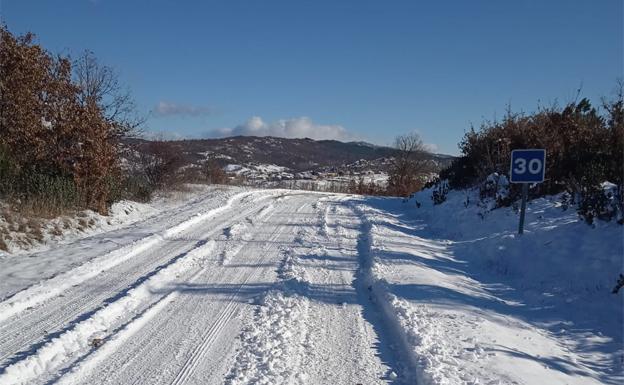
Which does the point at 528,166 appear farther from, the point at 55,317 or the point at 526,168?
the point at 55,317

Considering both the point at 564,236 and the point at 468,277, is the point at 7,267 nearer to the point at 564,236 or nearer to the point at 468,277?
the point at 468,277

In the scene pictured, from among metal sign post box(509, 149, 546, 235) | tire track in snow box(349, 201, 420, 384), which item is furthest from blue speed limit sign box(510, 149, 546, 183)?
tire track in snow box(349, 201, 420, 384)

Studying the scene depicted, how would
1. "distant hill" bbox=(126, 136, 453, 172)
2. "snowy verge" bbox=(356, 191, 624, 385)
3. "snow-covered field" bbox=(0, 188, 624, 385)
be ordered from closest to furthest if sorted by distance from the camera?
"snow-covered field" bbox=(0, 188, 624, 385) < "snowy verge" bbox=(356, 191, 624, 385) < "distant hill" bbox=(126, 136, 453, 172)

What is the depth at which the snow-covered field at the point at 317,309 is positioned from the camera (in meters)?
4.49

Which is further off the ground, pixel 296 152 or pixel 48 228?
pixel 296 152

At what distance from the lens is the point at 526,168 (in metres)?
10.0

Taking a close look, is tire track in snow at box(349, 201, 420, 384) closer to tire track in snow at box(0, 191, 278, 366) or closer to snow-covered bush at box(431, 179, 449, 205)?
tire track in snow at box(0, 191, 278, 366)

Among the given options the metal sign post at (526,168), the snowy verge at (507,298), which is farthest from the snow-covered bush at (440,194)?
the metal sign post at (526,168)

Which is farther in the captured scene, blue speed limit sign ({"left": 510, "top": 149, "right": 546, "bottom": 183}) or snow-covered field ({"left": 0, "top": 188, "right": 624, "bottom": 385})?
blue speed limit sign ({"left": 510, "top": 149, "right": 546, "bottom": 183})

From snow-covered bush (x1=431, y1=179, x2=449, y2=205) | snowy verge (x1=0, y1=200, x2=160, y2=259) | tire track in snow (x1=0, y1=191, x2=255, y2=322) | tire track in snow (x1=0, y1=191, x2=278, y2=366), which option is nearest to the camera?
tire track in snow (x1=0, y1=191, x2=278, y2=366)

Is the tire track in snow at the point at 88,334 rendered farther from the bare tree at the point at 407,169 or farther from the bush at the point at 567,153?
the bare tree at the point at 407,169

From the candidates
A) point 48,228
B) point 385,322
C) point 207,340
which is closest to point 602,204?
point 385,322

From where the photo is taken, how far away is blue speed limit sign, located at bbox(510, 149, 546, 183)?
9867 mm

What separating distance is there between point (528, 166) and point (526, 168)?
0.06 meters
